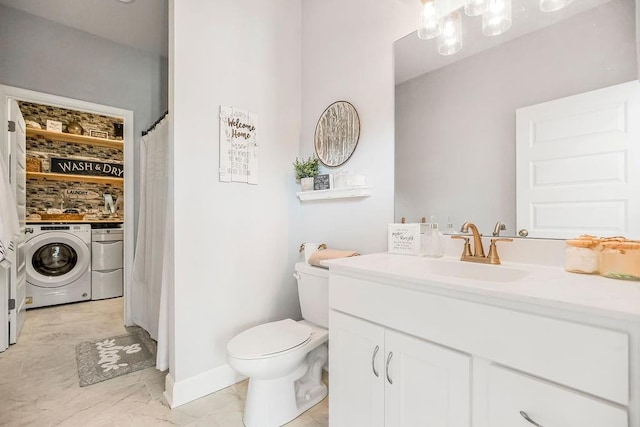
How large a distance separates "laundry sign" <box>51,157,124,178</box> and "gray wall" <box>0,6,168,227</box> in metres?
1.67

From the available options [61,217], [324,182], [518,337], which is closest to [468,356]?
[518,337]

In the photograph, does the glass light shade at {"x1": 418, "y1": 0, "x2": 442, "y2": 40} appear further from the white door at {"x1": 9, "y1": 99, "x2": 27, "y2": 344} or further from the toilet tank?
the white door at {"x1": 9, "y1": 99, "x2": 27, "y2": 344}

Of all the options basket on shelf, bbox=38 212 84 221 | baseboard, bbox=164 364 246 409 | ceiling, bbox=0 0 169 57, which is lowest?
baseboard, bbox=164 364 246 409

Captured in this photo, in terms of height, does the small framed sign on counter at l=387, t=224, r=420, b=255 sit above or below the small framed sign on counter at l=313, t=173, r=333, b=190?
below

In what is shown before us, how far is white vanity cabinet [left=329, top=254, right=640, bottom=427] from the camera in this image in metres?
0.67

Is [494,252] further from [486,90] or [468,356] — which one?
[486,90]

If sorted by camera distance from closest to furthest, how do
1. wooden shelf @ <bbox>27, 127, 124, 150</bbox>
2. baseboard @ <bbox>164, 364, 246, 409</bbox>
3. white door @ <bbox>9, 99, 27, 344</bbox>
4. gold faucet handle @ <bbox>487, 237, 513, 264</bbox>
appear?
gold faucet handle @ <bbox>487, 237, 513, 264</bbox> < baseboard @ <bbox>164, 364, 246, 409</bbox> < white door @ <bbox>9, 99, 27, 344</bbox> < wooden shelf @ <bbox>27, 127, 124, 150</bbox>

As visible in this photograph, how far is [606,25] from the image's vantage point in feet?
3.56

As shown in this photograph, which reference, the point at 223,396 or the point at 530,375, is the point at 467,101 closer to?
the point at 530,375

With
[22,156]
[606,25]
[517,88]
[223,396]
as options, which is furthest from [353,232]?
[22,156]

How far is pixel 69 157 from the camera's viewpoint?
12.8 feet

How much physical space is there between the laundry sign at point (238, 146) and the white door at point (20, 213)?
76.2 inches

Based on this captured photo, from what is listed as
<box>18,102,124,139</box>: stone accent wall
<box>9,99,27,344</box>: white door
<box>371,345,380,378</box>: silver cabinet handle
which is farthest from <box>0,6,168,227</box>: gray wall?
<box>371,345,380,378</box>: silver cabinet handle

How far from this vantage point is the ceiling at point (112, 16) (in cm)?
243
